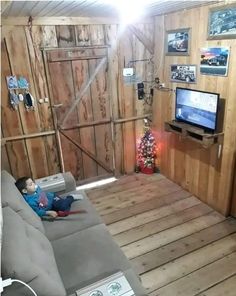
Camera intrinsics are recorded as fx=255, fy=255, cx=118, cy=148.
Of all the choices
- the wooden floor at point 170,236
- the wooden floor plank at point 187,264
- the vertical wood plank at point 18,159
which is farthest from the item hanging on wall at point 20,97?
the wooden floor plank at point 187,264

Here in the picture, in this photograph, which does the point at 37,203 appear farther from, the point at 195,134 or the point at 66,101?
the point at 195,134

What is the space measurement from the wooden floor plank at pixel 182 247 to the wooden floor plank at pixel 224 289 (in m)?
0.42

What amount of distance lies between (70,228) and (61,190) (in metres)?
0.65

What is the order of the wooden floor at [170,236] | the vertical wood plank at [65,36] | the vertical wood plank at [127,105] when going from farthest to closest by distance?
the vertical wood plank at [127,105], the vertical wood plank at [65,36], the wooden floor at [170,236]

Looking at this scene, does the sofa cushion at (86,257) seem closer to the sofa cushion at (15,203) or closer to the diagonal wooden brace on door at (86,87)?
the sofa cushion at (15,203)

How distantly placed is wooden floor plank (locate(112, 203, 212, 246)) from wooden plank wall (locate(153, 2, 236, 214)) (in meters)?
0.20

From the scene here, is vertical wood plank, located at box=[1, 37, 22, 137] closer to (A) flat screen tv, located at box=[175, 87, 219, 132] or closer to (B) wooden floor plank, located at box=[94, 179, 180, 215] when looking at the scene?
(B) wooden floor plank, located at box=[94, 179, 180, 215]

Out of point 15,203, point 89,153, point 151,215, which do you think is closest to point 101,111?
point 89,153

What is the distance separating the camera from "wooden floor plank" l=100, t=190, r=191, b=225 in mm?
3045

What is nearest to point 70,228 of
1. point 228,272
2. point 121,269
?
point 121,269

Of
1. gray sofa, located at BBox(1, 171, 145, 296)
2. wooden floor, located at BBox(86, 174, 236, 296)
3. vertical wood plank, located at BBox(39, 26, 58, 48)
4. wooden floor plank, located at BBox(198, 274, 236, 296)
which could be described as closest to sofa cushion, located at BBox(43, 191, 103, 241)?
gray sofa, located at BBox(1, 171, 145, 296)

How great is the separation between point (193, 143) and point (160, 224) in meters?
1.08

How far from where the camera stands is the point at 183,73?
10.3 feet

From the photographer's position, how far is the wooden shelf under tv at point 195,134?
274 centimetres
